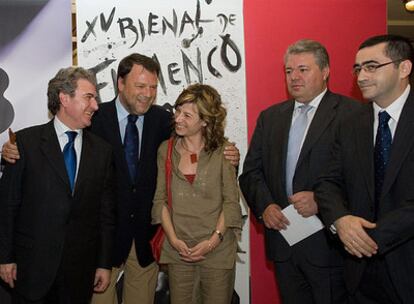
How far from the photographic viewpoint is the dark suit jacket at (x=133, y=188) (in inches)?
114

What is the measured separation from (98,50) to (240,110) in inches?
43.4

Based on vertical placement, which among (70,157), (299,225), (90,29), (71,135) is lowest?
(299,225)

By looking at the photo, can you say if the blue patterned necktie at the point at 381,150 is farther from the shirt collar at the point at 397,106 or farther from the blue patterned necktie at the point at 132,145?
the blue patterned necktie at the point at 132,145

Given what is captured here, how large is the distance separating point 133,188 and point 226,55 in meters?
1.30

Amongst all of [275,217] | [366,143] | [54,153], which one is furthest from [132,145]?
[366,143]

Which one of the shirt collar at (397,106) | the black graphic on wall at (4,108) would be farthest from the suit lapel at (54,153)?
the shirt collar at (397,106)

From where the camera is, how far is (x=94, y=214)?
8.70ft

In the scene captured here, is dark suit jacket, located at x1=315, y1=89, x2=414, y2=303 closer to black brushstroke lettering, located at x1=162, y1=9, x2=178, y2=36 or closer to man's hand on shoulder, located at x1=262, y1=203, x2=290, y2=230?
man's hand on shoulder, located at x1=262, y1=203, x2=290, y2=230

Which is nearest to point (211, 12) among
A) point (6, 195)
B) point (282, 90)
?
point (282, 90)

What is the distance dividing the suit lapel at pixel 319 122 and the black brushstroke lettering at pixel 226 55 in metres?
0.92

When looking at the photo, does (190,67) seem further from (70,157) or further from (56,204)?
(56,204)

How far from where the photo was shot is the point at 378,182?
7.56ft

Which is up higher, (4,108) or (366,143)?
(4,108)

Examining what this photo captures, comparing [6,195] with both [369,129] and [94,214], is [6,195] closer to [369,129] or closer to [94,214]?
[94,214]
